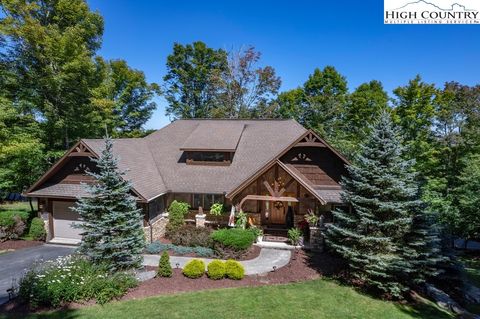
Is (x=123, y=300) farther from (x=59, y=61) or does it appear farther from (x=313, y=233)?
(x=59, y=61)

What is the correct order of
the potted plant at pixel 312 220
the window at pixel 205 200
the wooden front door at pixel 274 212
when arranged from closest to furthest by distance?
the potted plant at pixel 312 220
the window at pixel 205 200
the wooden front door at pixel 274 212

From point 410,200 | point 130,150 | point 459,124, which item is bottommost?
point 410,200

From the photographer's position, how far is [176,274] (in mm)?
12750

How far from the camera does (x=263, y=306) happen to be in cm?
1023

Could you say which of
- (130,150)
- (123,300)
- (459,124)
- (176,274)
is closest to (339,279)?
(176,274)

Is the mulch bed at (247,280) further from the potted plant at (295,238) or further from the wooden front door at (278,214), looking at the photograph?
the wooden front door at (278,214)

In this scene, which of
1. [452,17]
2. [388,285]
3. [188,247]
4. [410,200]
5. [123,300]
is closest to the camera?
[123,300]

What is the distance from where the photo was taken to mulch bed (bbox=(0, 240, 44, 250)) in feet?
55.0

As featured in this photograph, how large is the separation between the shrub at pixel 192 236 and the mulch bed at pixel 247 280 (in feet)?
9.98

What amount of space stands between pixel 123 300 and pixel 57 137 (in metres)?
18.4

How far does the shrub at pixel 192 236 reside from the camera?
16109mm

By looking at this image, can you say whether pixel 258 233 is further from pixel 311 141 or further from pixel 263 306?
pixel 263 306

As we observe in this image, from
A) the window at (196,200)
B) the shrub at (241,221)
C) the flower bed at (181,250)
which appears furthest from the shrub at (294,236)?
the window at (196,200)

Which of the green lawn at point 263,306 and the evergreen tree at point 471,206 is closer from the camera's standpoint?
the green lawn at point 263,306
